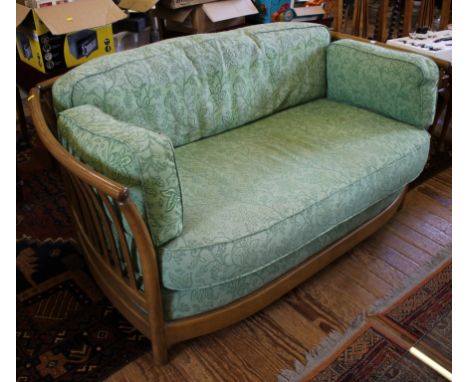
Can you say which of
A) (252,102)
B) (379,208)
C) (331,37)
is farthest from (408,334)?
(331,37)

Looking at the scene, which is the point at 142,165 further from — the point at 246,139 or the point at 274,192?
the point at 246,139

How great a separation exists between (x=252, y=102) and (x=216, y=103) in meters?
0.17

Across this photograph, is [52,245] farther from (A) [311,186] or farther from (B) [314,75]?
(B) [314,75]

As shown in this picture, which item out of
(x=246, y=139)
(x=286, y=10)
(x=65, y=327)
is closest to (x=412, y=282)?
(x=246, y=139)

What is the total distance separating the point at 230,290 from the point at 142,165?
0.44 m

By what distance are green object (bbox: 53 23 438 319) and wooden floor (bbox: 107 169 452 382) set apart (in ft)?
0.56

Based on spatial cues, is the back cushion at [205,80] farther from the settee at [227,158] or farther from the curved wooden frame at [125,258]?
the curved wooden frame at [125,258]

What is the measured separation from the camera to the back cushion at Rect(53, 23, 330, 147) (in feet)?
4.34

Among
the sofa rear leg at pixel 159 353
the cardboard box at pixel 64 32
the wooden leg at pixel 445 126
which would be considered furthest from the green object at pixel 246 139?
the wooden leg at pixel 445 126

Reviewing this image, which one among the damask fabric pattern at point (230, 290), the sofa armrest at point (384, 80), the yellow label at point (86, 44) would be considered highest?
the yellow label at point (86, 44)

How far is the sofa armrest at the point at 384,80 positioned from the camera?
158 cm

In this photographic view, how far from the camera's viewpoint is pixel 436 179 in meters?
2.13

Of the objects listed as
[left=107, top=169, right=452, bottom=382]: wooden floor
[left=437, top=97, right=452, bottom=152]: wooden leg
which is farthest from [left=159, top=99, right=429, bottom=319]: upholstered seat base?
[left=437, top=97, right=452, bottom=152]: wooden leg

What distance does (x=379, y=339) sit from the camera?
1347mm
